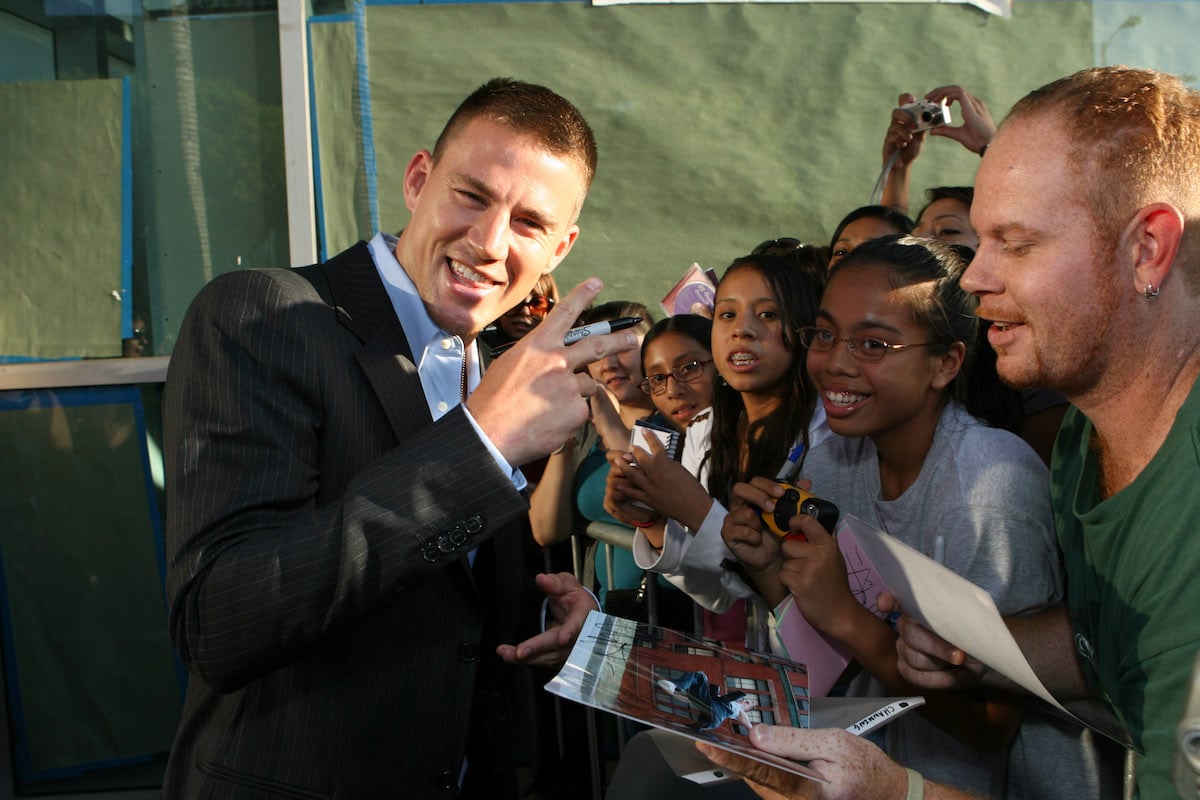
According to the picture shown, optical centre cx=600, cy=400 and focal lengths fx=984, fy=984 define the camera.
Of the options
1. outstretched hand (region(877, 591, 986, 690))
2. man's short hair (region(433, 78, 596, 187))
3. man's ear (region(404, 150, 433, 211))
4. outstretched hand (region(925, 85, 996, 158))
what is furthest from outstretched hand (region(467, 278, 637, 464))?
outstretched hand (region(925, 85, 996, 158))

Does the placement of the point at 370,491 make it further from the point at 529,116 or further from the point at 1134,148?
the point at 1134,148

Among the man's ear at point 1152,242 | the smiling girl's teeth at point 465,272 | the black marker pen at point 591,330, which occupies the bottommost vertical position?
the black marker pen at point 591,330

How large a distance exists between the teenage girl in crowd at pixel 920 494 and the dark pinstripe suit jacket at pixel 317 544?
812 mm

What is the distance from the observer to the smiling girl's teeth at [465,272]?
2.13 metres

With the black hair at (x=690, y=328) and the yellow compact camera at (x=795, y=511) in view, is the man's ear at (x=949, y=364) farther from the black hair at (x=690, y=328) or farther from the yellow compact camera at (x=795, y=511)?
the black hair at (x=690, y=328)

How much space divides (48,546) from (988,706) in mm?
3705

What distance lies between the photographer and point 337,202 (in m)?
4.32

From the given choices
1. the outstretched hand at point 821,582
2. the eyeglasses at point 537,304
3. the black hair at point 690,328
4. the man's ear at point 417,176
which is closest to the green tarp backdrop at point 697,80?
the eyeglasses at point 537,304

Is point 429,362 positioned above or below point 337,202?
below

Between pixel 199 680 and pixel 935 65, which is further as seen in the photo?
pixel 935 65

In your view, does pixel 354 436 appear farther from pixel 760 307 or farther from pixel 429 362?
pixel 760 307

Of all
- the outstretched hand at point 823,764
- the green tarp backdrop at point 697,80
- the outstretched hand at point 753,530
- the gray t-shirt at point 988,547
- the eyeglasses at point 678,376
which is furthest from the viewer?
the green tarp backdrop at point 697,80

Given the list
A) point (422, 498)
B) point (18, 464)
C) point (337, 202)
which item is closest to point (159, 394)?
point (18, 464)

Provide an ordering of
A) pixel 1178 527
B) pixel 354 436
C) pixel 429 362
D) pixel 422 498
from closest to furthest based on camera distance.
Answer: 1. pixel 1178 527
2. pixel 422 498
3. pixel 354 436
4. pixel 429 362
